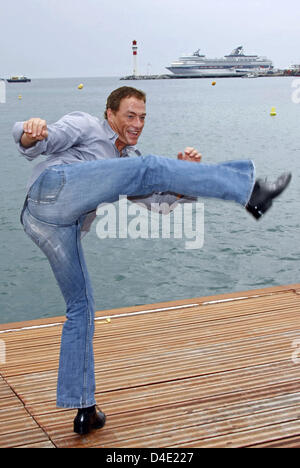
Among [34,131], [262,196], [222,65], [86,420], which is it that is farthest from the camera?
[222,65]

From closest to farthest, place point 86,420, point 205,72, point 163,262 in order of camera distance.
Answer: point 86,420 → point 163,262 → point 205,72

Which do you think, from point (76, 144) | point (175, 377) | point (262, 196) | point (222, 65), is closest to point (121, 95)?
point (76, 144)

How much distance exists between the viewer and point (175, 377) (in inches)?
106

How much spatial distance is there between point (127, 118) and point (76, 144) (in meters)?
0.21

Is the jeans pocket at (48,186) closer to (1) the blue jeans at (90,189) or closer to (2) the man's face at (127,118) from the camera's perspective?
(1) the blue jeans at (90,189)

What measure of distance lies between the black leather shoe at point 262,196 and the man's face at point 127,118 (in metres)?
0.49

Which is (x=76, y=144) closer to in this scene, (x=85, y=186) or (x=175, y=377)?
(x=85, y=186)

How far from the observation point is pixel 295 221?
39.4ft

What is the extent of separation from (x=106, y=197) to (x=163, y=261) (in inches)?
311

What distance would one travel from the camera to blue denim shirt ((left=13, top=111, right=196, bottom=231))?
1881 mm

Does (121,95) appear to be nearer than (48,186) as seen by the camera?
No

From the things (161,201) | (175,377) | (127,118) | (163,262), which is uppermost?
(127,118)

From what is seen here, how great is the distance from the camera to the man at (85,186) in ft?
6.13
